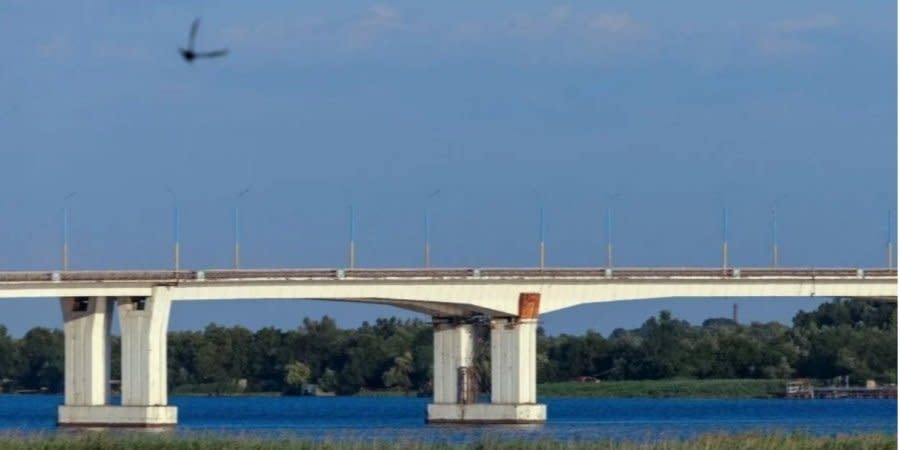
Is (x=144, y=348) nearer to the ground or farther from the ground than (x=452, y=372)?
farther from the ground

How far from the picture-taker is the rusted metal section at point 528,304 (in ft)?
401

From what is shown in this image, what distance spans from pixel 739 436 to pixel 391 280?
44.5 metres

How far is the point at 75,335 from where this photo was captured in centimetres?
11456

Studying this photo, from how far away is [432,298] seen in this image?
120 metres

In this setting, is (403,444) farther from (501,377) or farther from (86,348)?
(501,377)

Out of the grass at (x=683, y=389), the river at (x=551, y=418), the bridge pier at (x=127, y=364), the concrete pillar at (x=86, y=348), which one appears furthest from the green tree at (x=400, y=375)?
the bridge pier at (x=127, y=364)

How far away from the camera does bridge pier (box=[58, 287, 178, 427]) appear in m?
113

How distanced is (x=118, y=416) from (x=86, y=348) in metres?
3.75

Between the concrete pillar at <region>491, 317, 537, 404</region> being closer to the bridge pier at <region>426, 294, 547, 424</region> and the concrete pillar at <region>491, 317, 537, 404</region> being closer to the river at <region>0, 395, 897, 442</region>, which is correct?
the bridge pier at <region>426, 294, 547, 424</region>

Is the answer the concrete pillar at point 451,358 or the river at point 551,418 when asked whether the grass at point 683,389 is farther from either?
the concrete pillar at point 451,358

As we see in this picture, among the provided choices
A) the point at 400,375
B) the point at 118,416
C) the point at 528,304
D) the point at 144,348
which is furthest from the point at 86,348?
the point at 400,375

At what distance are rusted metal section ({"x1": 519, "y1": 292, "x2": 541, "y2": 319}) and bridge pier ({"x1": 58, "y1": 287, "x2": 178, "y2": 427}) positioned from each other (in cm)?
1807

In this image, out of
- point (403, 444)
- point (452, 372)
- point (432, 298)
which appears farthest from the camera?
point (452, 372)

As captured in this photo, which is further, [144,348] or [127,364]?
[127,364]
